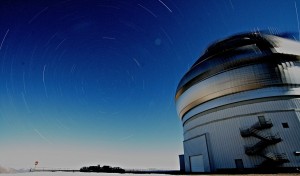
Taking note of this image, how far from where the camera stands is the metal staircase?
1817 cm

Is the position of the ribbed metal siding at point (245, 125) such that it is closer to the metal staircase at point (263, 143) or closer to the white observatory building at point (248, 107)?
the white observatory building at point (248, 107)

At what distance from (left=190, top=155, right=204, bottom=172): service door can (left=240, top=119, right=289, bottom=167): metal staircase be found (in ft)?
21.7

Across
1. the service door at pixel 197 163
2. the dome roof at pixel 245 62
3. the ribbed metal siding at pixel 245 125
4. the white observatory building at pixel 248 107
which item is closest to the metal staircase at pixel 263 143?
the white observatory building at pixel 248 107

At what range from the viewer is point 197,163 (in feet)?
81.1

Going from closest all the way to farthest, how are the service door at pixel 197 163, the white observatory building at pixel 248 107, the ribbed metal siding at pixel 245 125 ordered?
the ribbed metal siding at pixel 245 125 < the white observatory building at pixel 248 107 < the service door at pixel 197 163

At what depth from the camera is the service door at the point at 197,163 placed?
23.9m

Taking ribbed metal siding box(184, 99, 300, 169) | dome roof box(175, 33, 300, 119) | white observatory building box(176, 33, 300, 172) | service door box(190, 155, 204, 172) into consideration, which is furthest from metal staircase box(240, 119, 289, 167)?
service door box(190, 155, 204, 172)

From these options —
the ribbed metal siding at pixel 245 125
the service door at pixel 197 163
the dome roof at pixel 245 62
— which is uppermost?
the dome roof at pixel 245 62

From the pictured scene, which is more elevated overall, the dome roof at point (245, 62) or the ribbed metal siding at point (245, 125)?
the dome roof at point (245, 62)

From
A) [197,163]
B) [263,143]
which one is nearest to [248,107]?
[263,143]

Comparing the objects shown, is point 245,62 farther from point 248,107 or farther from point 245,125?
point 245,125

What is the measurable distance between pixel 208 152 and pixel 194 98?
8139 millimetres

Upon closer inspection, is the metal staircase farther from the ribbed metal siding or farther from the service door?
the service door

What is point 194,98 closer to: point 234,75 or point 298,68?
point 234,75
